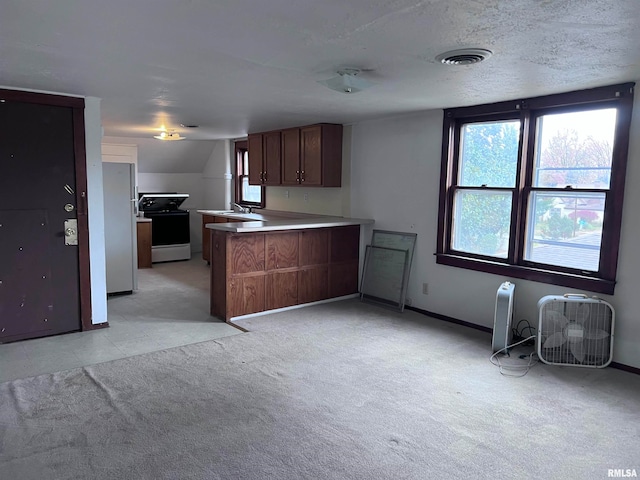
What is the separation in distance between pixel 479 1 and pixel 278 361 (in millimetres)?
2680

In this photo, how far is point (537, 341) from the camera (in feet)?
12.1

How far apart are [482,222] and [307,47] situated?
2.69 metres

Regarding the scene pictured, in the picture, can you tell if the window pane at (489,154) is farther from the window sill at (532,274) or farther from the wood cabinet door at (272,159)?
the wood cabinet door at (272,159)

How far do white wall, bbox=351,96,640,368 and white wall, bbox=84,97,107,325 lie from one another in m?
2.82

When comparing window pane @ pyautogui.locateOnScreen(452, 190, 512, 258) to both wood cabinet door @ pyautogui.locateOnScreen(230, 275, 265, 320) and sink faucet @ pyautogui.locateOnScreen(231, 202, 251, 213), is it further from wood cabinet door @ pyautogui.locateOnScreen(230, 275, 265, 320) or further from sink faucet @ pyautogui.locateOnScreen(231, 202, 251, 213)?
sink faucet @ pyautogui.locateOnScreen(231, 202, 251, 213)

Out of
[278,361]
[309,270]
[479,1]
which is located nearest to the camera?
[479,1]

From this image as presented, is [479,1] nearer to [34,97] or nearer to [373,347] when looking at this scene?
[373,347]

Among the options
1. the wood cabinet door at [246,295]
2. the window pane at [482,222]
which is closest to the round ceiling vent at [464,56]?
the window pane at [482,222]

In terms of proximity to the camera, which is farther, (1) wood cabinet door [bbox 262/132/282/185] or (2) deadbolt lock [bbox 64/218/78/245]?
(1) wood cabinet door [bbox 262/132/282/185]

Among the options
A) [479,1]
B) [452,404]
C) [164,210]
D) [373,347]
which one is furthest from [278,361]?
[164,210]

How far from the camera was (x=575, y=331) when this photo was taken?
3574 mm

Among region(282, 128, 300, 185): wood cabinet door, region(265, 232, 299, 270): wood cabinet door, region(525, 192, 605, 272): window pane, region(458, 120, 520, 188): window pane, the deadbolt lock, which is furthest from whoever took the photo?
region(282, 128, 300, 185): wood cabinet door

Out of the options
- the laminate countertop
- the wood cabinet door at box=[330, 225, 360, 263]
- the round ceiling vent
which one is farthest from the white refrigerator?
the round ceiling vent

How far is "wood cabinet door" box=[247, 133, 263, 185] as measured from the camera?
6.76m
